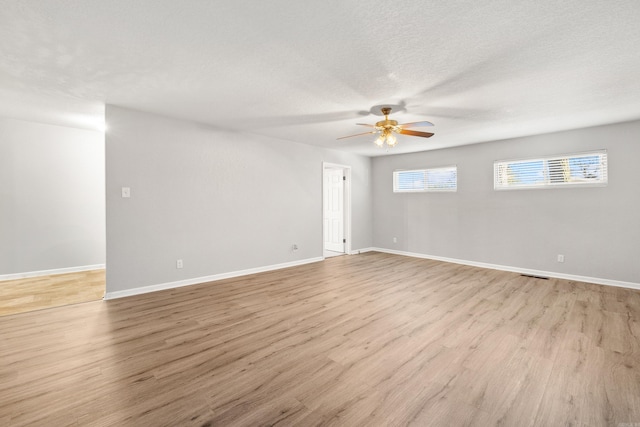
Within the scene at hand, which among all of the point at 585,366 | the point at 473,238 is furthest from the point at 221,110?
the point at 473,238

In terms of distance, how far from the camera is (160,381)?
1.95 m

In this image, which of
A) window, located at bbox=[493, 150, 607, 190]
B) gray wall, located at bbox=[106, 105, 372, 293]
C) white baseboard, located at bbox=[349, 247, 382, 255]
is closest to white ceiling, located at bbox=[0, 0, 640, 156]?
gray wall, located at bbox=[106, 105, 372, 293]

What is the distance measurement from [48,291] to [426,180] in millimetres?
7128

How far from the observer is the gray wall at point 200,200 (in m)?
3.76

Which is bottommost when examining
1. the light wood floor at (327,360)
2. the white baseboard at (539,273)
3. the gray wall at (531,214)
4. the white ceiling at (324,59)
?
the light wood floor at (327,360)

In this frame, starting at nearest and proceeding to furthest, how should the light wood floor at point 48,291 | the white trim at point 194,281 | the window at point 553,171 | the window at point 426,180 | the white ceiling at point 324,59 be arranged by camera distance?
1. the white ceiling at point 324,59
2. the light wood floor at point 48,291
3. the white trim at point 194,281
4. the window at point 553,171
5. the window at point 426,180

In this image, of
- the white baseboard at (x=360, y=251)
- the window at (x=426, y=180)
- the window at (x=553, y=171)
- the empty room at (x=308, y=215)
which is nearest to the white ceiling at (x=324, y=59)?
the empty room at (x=308, y=215)

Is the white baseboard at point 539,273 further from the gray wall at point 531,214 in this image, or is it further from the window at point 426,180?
the window at point 426,180

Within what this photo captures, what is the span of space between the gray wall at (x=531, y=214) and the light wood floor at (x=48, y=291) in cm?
609

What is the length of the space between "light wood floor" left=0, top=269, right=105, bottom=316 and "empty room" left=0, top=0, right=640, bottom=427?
2.0 inches

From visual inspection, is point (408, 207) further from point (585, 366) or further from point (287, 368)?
point (287, 368)

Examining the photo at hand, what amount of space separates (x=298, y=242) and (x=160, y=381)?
3924 mm

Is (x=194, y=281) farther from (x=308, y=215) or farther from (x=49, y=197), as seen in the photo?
(x=49, y=197)

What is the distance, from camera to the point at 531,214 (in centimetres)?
501
